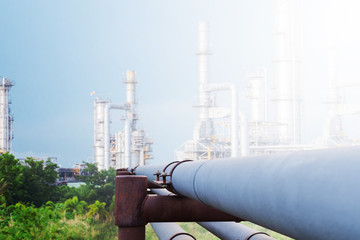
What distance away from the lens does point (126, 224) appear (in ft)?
8.60

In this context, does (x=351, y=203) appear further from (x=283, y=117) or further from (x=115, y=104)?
(x=115, y=104)

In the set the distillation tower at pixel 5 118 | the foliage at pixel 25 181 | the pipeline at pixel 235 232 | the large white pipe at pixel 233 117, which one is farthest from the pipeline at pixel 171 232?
the distillation tower at pixel 5 118

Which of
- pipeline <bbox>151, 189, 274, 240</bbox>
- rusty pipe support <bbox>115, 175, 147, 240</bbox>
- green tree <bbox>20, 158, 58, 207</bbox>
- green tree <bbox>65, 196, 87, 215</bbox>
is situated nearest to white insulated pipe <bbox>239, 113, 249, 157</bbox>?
green tree <bbox>20, 158, 58, 207</bbox>

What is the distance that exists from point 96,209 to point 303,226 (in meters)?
14.6

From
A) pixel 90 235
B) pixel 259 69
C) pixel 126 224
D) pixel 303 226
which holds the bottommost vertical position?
pixel 90 235

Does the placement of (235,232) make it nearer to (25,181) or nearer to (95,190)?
(25,181)

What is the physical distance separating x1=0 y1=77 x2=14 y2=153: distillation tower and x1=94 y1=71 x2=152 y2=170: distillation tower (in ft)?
20.0

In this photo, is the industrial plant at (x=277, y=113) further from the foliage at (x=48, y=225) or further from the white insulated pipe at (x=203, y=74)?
the foliage at (x=48, y=225)

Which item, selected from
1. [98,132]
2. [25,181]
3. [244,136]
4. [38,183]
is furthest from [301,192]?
[98,132]

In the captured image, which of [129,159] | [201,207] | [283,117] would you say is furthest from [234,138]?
[201,207]

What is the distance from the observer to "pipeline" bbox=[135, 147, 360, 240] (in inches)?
31.9

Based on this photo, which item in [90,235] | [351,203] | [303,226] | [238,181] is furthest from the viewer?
[90,235]

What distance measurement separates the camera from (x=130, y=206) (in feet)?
8.66

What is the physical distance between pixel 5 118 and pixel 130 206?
31.7 meters
